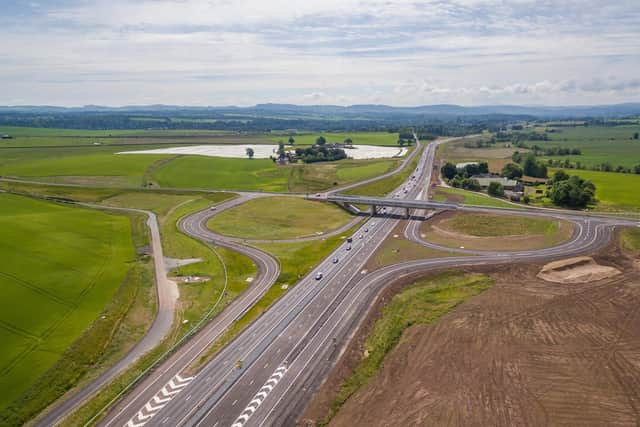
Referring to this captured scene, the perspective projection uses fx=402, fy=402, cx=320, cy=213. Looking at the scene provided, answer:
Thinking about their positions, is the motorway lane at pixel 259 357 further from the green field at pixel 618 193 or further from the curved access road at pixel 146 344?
the green field at pixel 618 193

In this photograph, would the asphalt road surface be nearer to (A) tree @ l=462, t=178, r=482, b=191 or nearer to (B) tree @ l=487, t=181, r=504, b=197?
(B) tree @ l=487, t=181, r=504, b=197

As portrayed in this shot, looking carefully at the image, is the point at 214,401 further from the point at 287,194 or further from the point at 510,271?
the point at 287,194

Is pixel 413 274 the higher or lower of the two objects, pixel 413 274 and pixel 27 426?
the higher

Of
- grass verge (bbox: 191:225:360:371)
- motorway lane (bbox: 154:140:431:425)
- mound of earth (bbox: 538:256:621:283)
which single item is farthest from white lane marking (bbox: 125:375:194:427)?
mound of earth (bbox: 538:256:621:283)

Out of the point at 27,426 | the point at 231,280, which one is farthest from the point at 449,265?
the point at 27,426

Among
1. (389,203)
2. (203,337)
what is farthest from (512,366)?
(389,203)

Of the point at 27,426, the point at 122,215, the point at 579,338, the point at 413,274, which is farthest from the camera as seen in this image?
the point at 122,215

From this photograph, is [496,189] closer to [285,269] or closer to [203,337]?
[285,269]
